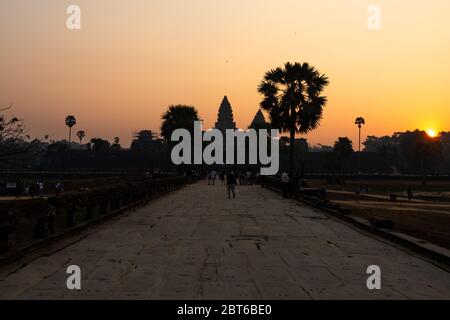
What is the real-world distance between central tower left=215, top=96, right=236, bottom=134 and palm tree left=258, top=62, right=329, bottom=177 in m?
128

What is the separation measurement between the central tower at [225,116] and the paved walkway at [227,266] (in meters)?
154

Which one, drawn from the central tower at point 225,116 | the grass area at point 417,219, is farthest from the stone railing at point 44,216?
the central tower at point 225,116

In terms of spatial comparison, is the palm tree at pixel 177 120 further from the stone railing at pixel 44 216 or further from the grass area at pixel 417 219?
the stone railing at pixel 44 216

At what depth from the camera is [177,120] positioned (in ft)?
228

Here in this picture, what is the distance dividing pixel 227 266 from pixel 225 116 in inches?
6379

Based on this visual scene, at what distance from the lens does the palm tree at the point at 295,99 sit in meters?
40.1

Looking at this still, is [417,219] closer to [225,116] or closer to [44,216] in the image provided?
[44,216]

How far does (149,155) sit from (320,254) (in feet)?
440

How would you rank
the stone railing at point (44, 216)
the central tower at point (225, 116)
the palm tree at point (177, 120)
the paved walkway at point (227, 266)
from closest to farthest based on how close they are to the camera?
the paved walkway at point (227, 266), the stone railing at point (44, 216), the palm tree at point (177, 120), the central tower at point (225, 116)

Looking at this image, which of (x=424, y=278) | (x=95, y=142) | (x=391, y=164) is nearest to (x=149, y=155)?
(x=95, y=142)

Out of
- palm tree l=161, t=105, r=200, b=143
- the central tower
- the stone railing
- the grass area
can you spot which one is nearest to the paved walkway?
the stone railing
